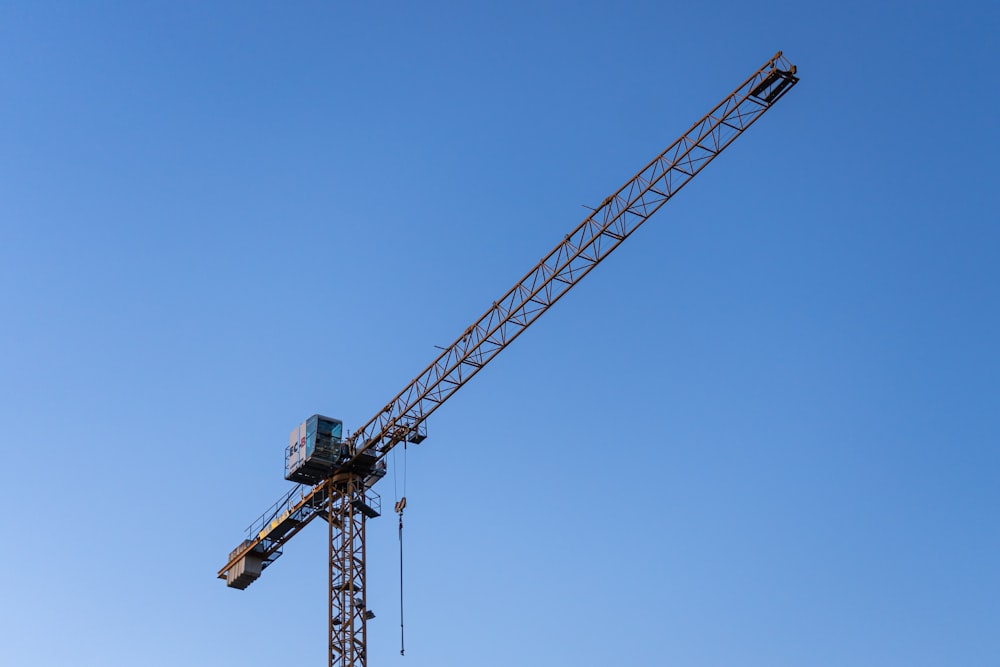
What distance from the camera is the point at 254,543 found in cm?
8900

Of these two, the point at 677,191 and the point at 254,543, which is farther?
the point at 254,543

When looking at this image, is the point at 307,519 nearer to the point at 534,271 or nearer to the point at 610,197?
the point at 534,271

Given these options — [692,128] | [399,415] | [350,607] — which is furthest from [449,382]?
[692,128]

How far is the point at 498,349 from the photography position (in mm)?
83188

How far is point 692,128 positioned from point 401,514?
96.1 feet

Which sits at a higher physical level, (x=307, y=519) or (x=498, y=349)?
(x=498, y=349)

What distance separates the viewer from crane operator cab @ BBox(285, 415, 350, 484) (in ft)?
273

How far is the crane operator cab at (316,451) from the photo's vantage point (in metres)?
83.1

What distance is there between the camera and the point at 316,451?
8262 cm

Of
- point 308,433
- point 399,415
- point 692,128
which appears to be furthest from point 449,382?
point 692,128

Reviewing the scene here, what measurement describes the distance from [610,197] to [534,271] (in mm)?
6201

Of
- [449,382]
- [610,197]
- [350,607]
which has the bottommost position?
[350,607]

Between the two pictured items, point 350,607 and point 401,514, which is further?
point 401,514

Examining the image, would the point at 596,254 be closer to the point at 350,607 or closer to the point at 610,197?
the point at 610,197
